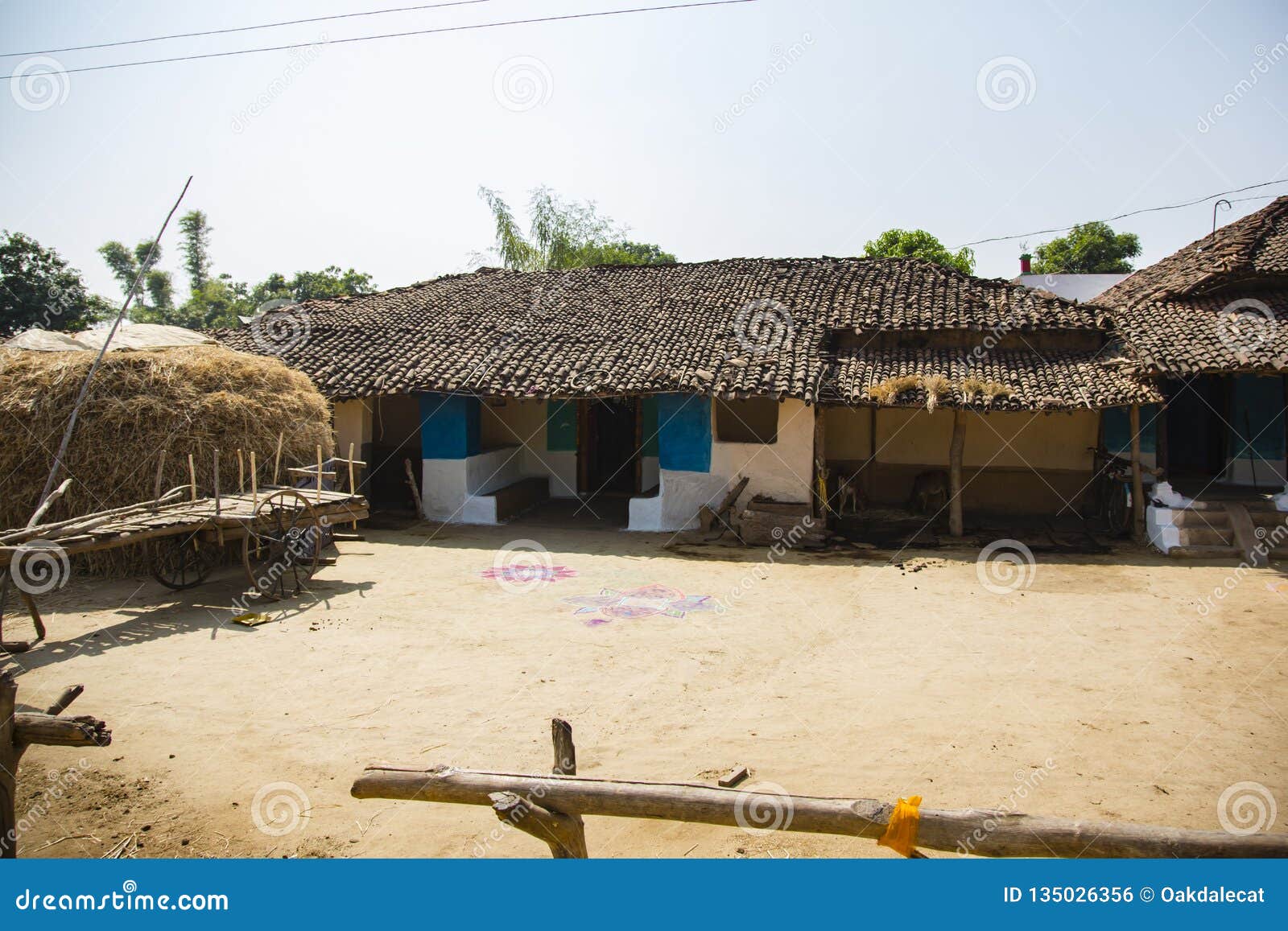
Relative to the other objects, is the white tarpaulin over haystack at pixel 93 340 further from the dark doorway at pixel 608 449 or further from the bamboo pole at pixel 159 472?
the dark doorway at pixel 608 449

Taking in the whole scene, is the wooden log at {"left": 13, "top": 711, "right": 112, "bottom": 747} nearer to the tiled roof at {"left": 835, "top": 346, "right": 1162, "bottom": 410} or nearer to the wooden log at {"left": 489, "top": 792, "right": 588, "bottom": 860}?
the wooden log at {"left": 489, "top": 792, "right": 588, "bottom": 860}

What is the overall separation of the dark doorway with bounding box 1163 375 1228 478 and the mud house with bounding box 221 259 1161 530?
2.16 m

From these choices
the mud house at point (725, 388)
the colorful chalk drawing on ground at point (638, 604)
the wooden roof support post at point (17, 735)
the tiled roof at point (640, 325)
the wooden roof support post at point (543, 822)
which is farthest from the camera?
the tiled roof at point (640, 325)

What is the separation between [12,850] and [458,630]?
4.38m

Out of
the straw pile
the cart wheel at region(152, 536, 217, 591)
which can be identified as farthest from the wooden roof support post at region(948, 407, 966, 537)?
the cart wheel at region(152, 536, 217, 591)

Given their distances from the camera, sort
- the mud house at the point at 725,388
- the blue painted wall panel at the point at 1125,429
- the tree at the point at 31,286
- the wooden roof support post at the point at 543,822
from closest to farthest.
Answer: the wooden roof support post at the point at 543,822
the mud house at the point at 725,388
the blue painted wall panel at the point at 1125,429
the tree at the point at 31,286

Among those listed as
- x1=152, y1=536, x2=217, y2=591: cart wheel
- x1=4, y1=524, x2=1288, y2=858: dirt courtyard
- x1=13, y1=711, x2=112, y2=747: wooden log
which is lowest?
x1=4, y1=524, x2=1288, y2=858: dirt courtyard

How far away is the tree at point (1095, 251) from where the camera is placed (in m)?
31.3

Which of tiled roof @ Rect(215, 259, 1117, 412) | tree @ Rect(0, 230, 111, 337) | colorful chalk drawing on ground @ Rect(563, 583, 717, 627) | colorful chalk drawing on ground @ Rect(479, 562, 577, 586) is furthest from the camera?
tree @ Rect(0, 230, 111, 337)

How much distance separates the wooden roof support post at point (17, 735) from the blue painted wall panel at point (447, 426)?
10.1m

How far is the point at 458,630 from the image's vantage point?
26.7 ft

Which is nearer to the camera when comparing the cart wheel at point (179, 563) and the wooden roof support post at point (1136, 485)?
the cart wheel at point (179, 563)

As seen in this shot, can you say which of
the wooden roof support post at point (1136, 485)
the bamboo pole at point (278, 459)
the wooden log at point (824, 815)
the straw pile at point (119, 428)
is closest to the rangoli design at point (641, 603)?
the bamboo pole at point (278, 459)

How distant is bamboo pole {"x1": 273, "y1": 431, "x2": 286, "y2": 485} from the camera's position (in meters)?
9.96
